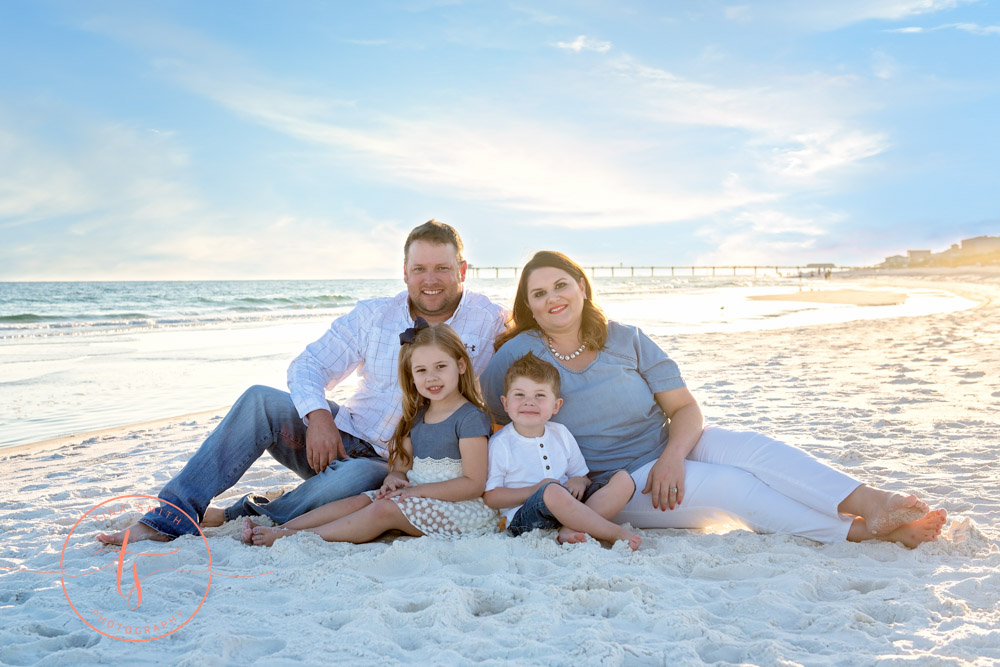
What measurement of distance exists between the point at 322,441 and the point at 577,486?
1.32 meters

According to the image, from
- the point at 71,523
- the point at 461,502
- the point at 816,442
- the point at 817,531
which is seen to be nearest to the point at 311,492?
the point at 461,502

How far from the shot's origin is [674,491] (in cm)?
333

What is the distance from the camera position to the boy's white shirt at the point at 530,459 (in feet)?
11.2

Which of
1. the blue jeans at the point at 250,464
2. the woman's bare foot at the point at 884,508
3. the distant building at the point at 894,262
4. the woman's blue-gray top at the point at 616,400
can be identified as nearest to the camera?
the woman's bare foot at the point at 884,508

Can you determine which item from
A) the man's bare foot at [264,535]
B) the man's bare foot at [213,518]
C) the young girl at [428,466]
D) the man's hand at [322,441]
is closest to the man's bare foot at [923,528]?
the young girl at [428,466]

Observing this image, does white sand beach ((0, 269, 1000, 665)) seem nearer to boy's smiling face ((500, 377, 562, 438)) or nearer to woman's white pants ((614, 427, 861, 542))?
woman's white pants ((614, 427, 861, 542))

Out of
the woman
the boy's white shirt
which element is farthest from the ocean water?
the boy's white shirt

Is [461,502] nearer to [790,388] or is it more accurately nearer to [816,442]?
[816,442]

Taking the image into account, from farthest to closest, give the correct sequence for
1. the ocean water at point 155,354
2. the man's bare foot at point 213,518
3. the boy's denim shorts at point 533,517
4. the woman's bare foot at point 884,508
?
the ocean water at point 155,354 < the man's bare foot at point 213,518 < the boy's denim shorts at point 533,517 < the woman's bare foot at point 884,508

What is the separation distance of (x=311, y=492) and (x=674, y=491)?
6.03ft

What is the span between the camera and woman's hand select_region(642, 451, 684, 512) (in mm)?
3324

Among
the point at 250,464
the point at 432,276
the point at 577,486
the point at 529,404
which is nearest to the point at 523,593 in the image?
the point at 577,486

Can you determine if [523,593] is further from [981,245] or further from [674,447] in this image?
[981,245]

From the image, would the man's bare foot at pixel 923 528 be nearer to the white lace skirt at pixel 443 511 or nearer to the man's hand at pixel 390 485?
the white lace skirt at pixel 443 511
